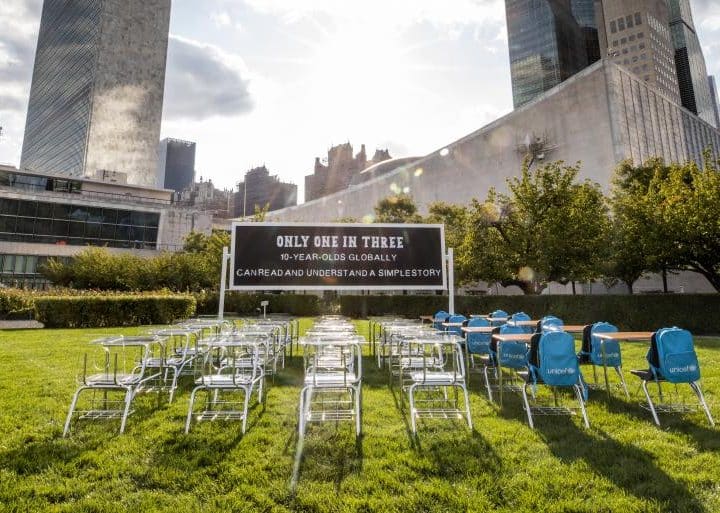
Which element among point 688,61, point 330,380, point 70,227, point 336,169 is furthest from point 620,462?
point 336,169

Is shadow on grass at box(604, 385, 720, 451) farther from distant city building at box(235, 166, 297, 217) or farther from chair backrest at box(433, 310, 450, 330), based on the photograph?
distant city building at box(235, 166, 297, 217)

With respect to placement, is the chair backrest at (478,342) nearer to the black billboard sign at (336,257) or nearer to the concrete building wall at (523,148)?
the black billboard sign at (336,257)

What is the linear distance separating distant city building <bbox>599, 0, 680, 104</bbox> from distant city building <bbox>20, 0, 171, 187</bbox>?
106 meters

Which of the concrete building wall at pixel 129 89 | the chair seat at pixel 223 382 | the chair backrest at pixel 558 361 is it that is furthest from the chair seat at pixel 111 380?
the concrete building wall at pixel 129 89

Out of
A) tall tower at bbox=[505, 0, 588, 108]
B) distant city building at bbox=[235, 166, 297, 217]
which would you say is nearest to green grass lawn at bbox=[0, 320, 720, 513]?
tall tower at bbox=[505, 0, 588, 108]

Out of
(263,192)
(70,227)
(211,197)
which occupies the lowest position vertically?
(70,227)

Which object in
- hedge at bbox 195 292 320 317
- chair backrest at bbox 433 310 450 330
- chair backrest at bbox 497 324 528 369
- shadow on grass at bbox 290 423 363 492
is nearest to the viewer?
shadow on grass at bbox 290 423 363 492

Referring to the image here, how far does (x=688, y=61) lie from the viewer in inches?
4540

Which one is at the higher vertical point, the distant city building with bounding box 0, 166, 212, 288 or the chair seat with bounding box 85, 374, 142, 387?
the distant city building with bounding box 0, 166, 212, 288

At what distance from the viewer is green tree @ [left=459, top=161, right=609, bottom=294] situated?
17.5 m

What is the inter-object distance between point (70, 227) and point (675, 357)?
51975 mm

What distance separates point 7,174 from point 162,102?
5441cm

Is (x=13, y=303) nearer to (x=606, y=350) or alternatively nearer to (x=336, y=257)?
(x=336, y=257)

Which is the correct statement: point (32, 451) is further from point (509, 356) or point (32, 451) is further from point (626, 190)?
point (626, 190)
